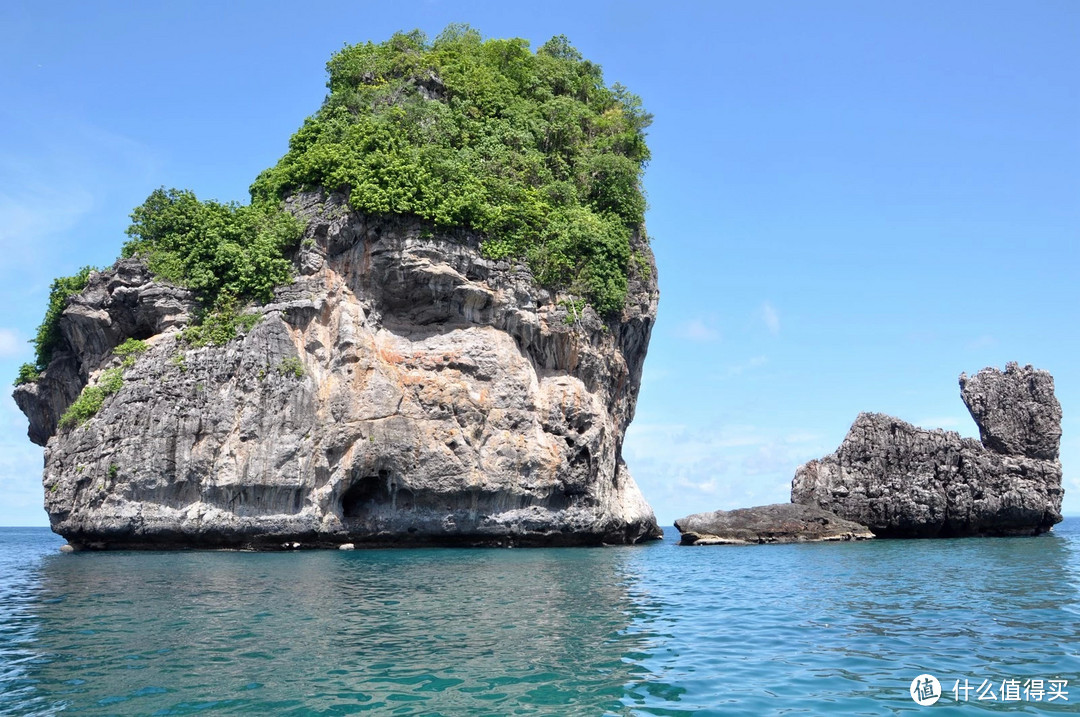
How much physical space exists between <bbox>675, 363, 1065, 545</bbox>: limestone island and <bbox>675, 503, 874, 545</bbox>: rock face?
0.05 meters

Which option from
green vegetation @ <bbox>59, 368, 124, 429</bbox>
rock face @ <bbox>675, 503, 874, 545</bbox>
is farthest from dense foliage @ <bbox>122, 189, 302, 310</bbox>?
rock face @ <bbox>675, 503, 874, 545</bbox>

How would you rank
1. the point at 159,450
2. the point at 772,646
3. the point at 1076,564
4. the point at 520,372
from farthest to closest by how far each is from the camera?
the point at 520,372 < the point at 159,450 < the point at 1076,564 < the point at 772,646

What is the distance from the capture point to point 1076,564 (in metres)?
23.7

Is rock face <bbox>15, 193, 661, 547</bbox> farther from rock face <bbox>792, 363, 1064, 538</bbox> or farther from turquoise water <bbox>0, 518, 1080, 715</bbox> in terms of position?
rock face <bbox>792, 363, 1064, 538</bbox>

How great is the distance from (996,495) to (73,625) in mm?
42157

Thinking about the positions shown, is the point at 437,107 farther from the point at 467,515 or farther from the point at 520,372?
the point at 467,515

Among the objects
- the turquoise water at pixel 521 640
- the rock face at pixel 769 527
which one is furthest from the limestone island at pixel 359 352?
the turquoise water at pixel 521 640

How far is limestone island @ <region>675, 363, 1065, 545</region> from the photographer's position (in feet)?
132

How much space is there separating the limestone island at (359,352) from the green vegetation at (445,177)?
0.41ft

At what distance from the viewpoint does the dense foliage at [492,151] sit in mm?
32406

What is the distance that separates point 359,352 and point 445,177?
8.11m

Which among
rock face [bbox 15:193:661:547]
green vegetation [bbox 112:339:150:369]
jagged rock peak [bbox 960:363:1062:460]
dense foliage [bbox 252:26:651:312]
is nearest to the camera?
rock face [bbox 15:193:661:547]

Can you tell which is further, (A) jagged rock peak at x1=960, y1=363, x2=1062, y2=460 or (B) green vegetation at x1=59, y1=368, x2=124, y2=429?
(A) jagged rock peak at x1=960, y1=363, x2=1062, y2=460

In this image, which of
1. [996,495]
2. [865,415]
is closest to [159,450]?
[865,415]
